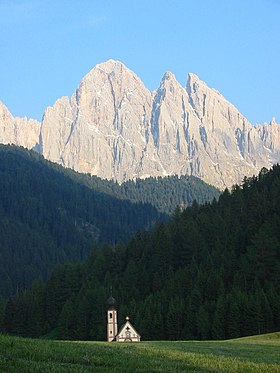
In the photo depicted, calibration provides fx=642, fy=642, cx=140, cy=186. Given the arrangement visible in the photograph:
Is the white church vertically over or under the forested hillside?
under

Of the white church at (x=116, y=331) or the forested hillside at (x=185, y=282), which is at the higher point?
the forested hillside at (x=185, y=282)

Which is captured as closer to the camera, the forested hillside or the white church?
the white church

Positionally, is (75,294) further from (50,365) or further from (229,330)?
(50,365)

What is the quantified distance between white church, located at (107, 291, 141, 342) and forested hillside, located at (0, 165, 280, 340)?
7601 mm

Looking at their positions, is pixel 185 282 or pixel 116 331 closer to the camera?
pixel 116 331

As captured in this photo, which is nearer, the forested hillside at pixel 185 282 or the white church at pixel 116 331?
the white church at pixel 116 331

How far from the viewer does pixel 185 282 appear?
391ft

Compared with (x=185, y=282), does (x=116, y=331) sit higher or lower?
lower

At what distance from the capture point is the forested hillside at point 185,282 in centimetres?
9744

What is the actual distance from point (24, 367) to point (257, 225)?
370 ft

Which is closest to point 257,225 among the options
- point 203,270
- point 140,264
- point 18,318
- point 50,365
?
point 203,270

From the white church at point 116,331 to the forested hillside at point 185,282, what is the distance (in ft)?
24.9

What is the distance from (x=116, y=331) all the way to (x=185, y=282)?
25356mm

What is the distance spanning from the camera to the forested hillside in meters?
97.4
